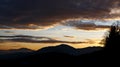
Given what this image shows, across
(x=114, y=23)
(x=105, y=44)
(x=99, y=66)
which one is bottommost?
(x=99, y=66)

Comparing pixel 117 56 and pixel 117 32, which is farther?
pixel 117 32

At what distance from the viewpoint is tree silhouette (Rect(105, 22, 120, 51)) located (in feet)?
293

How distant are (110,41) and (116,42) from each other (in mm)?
3084

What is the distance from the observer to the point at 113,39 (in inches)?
3669

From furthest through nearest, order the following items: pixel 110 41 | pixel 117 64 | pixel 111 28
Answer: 1. pixel 111 28
2. pixel 110 41
3. pixel 117 64

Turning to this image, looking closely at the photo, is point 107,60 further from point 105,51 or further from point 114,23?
point 114,23

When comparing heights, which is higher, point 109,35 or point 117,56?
point 109,35

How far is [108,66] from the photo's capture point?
87188 mm

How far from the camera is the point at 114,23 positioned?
341ft

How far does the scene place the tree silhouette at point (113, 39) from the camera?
89.3 metres

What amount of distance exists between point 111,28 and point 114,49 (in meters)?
13.2

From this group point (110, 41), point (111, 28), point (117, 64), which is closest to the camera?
point (117, 64)

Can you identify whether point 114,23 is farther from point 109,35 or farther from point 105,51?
point 105,51

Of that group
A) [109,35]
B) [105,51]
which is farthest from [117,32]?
[105,51]
